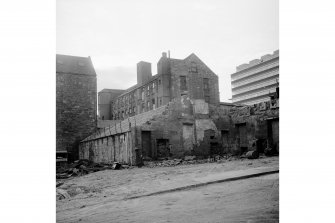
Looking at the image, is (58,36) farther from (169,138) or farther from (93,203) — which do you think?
(169,138)

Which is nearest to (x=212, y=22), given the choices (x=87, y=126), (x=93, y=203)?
(x=93, y=203)

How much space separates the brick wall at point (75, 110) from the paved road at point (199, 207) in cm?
1206

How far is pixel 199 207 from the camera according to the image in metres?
4.41

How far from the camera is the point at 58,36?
5.00 m

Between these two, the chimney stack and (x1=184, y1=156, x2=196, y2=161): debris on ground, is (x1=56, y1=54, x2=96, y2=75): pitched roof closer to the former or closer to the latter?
(x1=184, y1=156, x2=196, y2=161): debris on ground

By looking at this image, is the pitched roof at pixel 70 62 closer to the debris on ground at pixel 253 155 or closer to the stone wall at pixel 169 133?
the stone wall at pixel 169 133

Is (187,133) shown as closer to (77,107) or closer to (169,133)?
(169,133)

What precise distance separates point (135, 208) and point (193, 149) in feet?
37.9

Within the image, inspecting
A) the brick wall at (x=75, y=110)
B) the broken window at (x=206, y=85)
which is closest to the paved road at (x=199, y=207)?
the brick wall at (x=75, y=110)

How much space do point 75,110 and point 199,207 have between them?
12982 millimetres

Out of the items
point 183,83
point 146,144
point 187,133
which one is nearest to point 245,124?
point 187,133

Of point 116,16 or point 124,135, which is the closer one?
point 116,16

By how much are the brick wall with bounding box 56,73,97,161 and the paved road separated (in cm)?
1206

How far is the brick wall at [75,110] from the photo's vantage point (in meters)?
17.1
